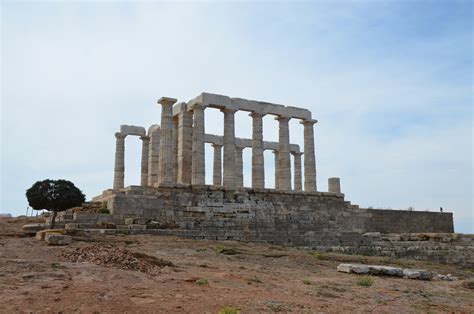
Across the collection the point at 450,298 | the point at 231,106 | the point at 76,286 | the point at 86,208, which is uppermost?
the point at 231,106

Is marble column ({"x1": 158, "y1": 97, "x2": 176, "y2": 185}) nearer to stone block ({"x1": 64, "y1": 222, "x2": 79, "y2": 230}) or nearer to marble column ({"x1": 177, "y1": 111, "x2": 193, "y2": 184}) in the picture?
marble column ({"x1": 177, "y1": 111, "x2": 193, "y2": 184})

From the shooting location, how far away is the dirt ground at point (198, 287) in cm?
782

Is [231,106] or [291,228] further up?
[231,106]

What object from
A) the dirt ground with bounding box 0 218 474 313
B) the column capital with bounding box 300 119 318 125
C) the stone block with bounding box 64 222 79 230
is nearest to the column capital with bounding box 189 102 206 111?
the column capital with bounding box 300 119 318 125

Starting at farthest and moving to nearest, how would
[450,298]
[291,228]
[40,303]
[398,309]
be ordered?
[291,228] → [450,298] → [398,309] → [40,303]

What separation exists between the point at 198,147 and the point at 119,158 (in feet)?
30.3

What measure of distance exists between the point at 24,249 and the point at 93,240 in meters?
2.75

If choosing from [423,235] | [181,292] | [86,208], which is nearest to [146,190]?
[86,208]

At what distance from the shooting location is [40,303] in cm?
746

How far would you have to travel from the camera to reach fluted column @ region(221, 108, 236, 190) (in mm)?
27812

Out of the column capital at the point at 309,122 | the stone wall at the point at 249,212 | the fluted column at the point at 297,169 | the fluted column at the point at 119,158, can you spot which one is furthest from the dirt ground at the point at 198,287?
the fluted column at the point at 297,169

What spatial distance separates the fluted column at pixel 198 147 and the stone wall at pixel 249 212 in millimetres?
2006

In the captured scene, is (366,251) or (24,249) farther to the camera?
(366,251)

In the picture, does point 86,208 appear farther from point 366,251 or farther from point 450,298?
point 450,298
